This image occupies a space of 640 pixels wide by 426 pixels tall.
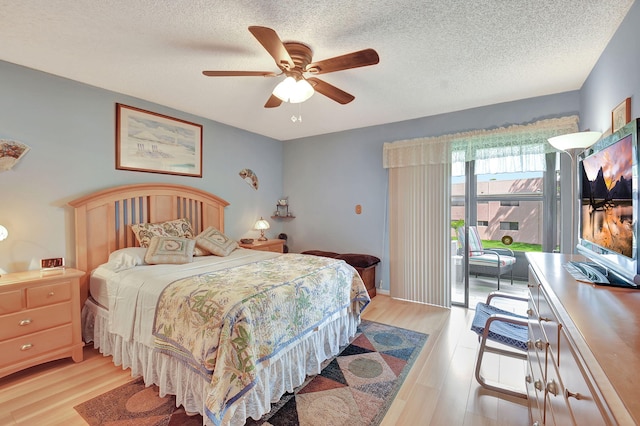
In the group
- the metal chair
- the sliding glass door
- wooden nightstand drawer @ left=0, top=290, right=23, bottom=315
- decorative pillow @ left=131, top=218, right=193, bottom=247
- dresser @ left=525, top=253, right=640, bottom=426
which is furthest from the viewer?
the sliding glass door

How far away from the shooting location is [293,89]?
83.5 inches

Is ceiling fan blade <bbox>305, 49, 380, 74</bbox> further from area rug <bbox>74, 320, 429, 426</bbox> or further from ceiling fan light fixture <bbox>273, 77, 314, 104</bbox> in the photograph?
area rug <bbox>74, 320, 429, 426</bbox>

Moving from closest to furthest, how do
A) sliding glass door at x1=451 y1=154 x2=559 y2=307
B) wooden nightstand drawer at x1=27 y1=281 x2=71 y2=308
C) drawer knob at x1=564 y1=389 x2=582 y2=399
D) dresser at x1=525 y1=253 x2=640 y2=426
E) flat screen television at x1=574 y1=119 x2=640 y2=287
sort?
dresser at x1=525 y1=253 x2=640 y2=426 < drawer knob at x1=564 y1=389 x2=582 y2=399 < flat screen television at x1=574 y1=119 x2=640 y2=287 < wooden nightstand drawer at x1=27 y1=281 x2=71 y2=308 < sliding glass door at x1=451 y1=154 x2=559 y2=307

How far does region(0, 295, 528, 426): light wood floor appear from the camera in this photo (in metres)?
1.80

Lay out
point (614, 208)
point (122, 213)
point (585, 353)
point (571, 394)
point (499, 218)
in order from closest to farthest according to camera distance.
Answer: point (585, 353) < point (571, 394) < point (614, 208) < point (122, 213) < point (499, 218)

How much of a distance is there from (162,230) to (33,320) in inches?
48.6

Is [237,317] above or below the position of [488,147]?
below

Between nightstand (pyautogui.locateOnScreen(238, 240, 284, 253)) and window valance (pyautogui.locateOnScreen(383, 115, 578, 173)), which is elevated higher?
window valance (pyautogui.locateOnScreen(383, 115, 578, 173))

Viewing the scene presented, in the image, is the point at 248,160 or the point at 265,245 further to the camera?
the point at 248,160

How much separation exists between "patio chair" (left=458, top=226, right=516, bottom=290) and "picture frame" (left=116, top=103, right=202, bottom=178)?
364 cm

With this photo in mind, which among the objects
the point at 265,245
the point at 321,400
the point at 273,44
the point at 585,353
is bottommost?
the point at 321,400

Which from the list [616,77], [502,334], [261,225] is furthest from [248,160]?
[616,77]

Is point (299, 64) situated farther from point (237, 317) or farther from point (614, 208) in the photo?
point (614, 208)

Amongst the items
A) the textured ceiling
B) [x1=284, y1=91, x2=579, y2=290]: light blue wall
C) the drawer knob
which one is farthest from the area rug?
the textured ceiling
